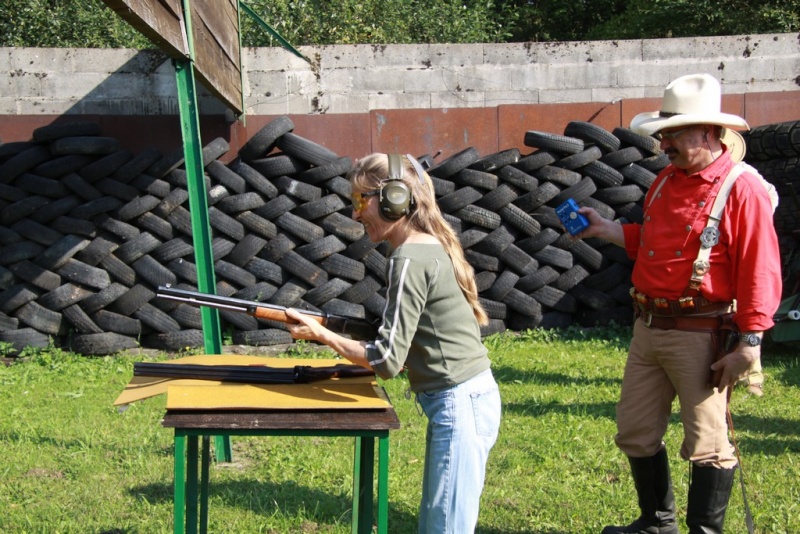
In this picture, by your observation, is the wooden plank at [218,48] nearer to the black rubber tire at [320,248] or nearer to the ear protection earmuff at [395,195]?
the black rubber tire at [320,248]

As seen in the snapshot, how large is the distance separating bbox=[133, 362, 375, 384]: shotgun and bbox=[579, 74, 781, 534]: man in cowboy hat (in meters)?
1.37

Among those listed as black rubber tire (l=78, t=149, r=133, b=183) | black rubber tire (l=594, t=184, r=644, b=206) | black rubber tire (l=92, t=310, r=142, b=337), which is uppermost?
black rubber tire (l=78, t=149, r=133, b=183)

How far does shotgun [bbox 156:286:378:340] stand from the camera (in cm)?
325

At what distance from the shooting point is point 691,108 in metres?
3.81

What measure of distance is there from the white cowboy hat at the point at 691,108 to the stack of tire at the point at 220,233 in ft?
14.4

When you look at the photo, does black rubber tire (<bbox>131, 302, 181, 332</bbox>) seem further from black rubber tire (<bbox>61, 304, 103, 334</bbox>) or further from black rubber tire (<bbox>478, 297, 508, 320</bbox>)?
black rubber tire (<bbox>478, 297, 508, 320</bbox>)

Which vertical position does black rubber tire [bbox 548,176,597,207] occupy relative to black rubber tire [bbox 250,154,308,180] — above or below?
below

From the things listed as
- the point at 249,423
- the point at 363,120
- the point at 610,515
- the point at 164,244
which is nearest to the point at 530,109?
the point at 363,120

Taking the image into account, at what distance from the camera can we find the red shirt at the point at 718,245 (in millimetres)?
3594

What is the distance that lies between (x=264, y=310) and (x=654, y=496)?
6.84ft

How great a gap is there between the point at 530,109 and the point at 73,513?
6035 millimetres

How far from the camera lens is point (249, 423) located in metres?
2.78

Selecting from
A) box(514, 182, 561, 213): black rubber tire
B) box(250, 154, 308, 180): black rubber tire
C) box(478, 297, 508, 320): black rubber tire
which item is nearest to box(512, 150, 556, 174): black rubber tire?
box(514, 182, 561, 213): black rubber tire

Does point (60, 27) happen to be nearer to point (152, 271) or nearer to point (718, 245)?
point (152, 271)
